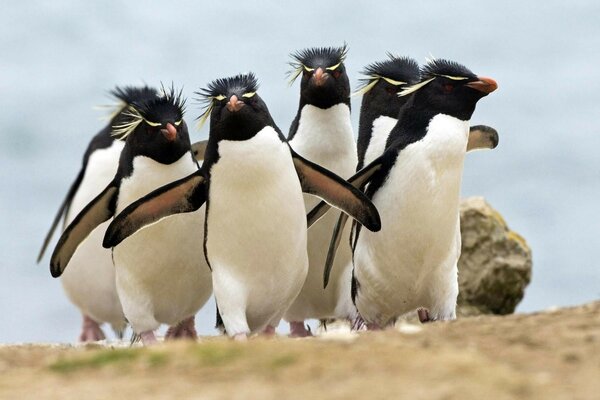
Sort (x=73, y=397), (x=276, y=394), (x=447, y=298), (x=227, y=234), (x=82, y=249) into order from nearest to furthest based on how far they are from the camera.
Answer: (x=276, y=394) < (x=73, y=397) < (x=227, y=234) < (x=447, y=298) < (x=82, y=249)

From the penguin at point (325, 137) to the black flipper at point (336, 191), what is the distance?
2.54 ft

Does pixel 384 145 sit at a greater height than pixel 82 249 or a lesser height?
greater

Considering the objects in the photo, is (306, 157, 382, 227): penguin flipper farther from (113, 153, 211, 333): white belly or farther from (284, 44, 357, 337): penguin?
(113, 153, 211, 333): white belly

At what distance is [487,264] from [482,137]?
3117 mm

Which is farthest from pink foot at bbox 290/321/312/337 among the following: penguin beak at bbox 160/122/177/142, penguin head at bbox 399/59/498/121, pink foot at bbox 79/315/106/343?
pink foot at bbox 79/315/106/343

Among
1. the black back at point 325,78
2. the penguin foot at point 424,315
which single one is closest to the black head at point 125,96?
the black back at point 325,78

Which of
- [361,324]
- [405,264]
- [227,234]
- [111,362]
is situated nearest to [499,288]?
[361,324]

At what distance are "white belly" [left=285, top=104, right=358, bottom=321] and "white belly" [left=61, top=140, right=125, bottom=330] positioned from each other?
2710 mm

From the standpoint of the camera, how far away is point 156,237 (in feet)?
23.5

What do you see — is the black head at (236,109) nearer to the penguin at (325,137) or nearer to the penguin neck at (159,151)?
the penguin neck at (159,151)

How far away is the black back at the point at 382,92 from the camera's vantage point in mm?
7965

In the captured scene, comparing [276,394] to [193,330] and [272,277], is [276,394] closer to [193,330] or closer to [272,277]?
[272,277]

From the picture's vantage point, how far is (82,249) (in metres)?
10.4

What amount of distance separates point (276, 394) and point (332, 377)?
26 cm
